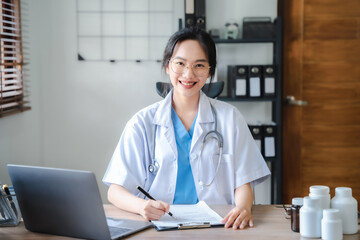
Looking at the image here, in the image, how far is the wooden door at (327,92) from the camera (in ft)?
11.5

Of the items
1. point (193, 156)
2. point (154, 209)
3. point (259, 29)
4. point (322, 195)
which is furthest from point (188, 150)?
point (259, 29)

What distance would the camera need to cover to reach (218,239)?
1461mm

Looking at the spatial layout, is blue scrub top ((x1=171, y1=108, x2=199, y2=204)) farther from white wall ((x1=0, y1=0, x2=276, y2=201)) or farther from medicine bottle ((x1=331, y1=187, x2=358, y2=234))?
white wall ((x1=0, y1=0, x2=276, y2=201))

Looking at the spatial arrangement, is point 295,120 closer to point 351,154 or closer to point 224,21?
point 351,154

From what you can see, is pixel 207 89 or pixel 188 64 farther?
pixel 207 89

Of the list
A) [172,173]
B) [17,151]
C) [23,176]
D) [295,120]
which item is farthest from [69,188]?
[295,120]

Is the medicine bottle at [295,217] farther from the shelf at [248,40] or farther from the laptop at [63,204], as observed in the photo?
the shelf at [248,40]

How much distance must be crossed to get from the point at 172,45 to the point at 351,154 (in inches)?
79.3

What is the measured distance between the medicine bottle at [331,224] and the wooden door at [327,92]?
2.14 m

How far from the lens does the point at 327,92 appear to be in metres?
3.55

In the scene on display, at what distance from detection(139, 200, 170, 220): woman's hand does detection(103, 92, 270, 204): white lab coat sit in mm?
281

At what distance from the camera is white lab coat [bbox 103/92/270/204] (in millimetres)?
1947

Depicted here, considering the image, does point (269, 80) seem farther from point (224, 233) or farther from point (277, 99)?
point (224, 233)

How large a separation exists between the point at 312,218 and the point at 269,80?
90.7 inches
